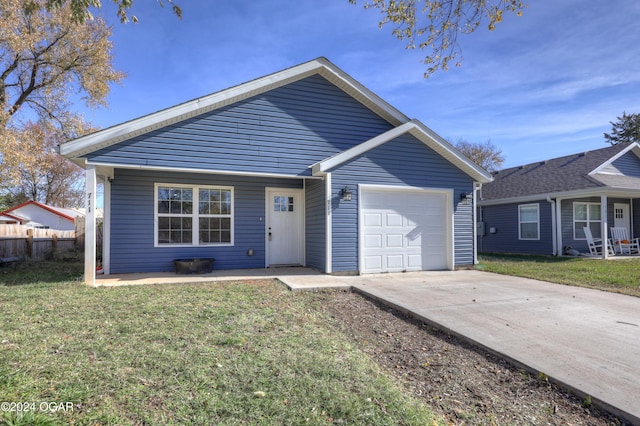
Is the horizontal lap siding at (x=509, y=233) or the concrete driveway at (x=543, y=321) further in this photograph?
the horizontal lap siding at (x=509, y=233)

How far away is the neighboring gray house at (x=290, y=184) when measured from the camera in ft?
26.8

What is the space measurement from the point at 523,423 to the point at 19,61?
19892 mm

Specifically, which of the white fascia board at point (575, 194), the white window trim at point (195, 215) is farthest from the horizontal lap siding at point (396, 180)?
the white fascia board at point (575, 194)

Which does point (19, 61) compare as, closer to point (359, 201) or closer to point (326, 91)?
point (326, 91)

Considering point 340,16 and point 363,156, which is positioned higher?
point 340,16

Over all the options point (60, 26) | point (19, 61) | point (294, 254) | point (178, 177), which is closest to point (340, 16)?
point (178, 177)

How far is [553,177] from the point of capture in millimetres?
15547

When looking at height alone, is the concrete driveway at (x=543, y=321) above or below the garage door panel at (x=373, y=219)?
below

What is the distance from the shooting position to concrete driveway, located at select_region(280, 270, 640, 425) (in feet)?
10.2

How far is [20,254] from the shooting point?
1191cm

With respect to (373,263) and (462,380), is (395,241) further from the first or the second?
(462,380)

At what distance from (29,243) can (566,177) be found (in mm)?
20928

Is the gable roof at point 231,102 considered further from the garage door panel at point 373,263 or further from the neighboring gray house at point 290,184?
the garage door panel at point 373,263

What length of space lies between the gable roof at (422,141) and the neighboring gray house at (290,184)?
0.10ft
